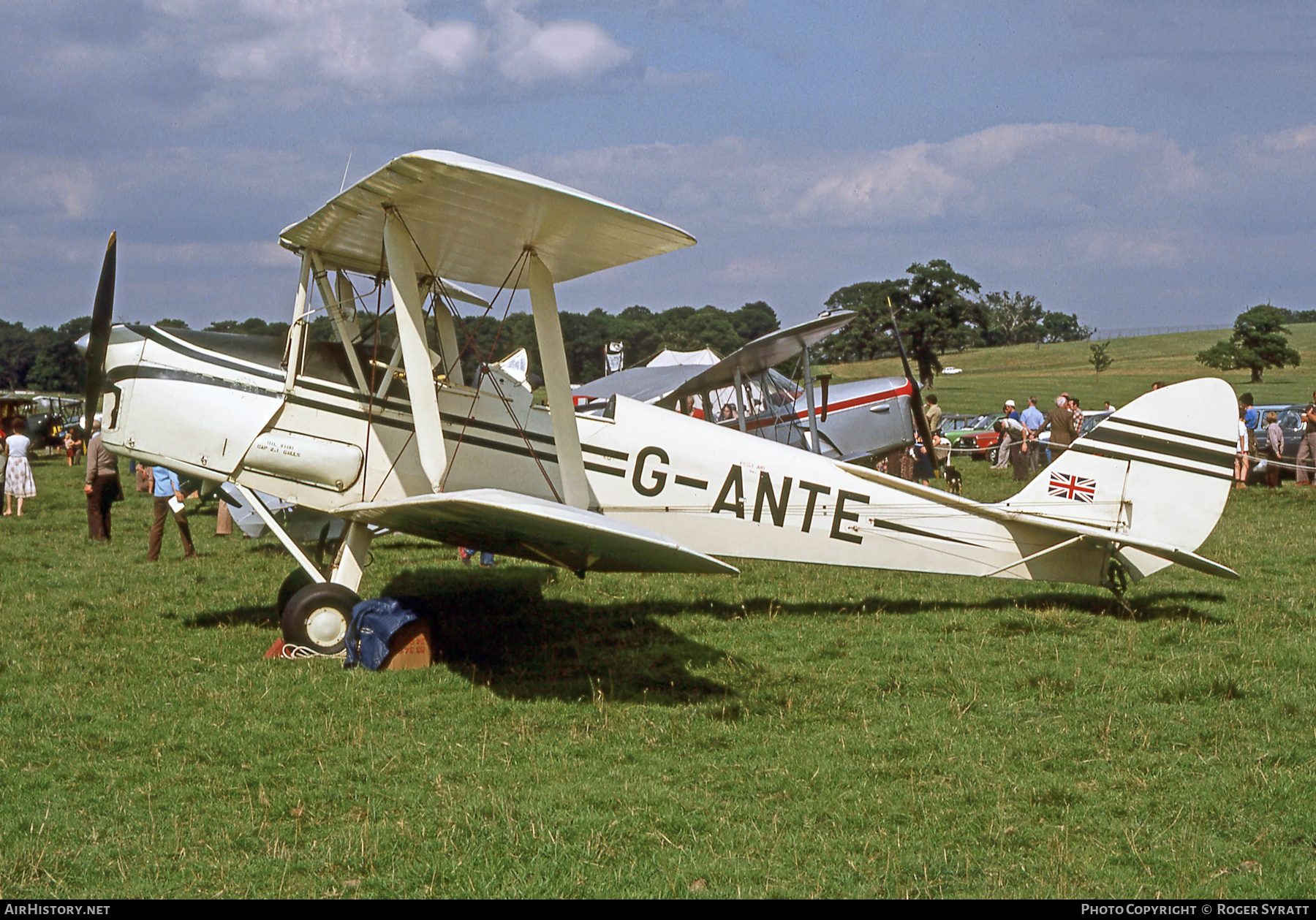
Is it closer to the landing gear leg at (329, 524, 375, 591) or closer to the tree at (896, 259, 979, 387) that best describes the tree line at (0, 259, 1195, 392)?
the tree at (896, 259, 979, 387)

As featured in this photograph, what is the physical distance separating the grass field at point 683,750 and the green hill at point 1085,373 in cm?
3122

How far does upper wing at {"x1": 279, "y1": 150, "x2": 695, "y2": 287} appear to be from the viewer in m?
5.81

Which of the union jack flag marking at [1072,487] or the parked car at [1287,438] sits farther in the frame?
the parked car at [1287,438]

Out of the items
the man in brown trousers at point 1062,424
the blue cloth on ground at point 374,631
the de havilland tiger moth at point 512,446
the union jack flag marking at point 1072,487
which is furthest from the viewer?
the man in brown trousers at point 1062,424

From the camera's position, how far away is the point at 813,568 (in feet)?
35.6

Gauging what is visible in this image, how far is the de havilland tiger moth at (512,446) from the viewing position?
670 centimetres

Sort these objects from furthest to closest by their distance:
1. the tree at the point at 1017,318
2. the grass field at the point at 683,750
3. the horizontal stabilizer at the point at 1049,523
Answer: the tree at the point at 1017,318, the horizontal stabilizer at the point at 1049,523, the grass field at the point at 683,750

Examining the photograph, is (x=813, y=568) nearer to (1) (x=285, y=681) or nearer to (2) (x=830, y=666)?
(2) (x=830, y=666)

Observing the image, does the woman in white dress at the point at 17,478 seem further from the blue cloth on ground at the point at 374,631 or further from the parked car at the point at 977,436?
the parked car at the point at 977,436

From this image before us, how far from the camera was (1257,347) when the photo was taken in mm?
60344

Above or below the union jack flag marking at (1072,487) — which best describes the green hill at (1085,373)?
above

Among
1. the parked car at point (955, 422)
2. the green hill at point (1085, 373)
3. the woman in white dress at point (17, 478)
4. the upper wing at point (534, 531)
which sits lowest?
the woman in white dress at point (17, 478)

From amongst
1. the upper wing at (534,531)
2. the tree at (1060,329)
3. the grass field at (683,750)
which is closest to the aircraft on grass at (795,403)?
the grass field at (683,750)
